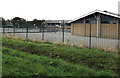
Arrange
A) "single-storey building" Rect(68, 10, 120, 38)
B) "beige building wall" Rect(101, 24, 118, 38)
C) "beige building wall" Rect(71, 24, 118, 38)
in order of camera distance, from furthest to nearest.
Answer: "beige building wall" Rect(101, 24, 118, 38) → "single-storey building" Rect(68, 10, 120, 38) → "beige building wall" Rect(71, 24, 118, 38)

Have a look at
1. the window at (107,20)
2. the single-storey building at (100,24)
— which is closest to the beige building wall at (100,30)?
the single-storey building at (100,24)

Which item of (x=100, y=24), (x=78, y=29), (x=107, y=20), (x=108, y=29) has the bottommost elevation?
(x=108, y=29)

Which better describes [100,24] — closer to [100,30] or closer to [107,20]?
[100,30]

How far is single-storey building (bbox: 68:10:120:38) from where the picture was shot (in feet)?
73.2

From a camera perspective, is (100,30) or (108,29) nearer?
(108,29)

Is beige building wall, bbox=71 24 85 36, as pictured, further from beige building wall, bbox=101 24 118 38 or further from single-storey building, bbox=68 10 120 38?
beige building wall, bbox=101 24 118 38

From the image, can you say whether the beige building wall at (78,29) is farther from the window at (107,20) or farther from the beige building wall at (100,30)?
the window at (107,20)

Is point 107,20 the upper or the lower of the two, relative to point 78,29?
upper

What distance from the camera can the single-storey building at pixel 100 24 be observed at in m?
22.3

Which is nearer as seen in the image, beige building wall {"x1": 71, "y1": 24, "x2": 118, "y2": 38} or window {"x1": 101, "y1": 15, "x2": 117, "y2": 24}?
beige building wall {"x1": 71, "y1": 24, "x2": 118, "y2": 38}

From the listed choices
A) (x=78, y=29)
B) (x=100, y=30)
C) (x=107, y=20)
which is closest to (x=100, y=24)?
(x=100, y=30)

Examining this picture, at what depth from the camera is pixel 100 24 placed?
959 inches

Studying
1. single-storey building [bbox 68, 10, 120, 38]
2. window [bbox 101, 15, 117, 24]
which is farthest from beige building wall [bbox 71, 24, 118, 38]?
window [bbox 101, 15, 117, 24]

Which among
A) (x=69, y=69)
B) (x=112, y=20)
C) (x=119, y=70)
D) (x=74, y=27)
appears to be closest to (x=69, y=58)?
(x=69, y=69)
